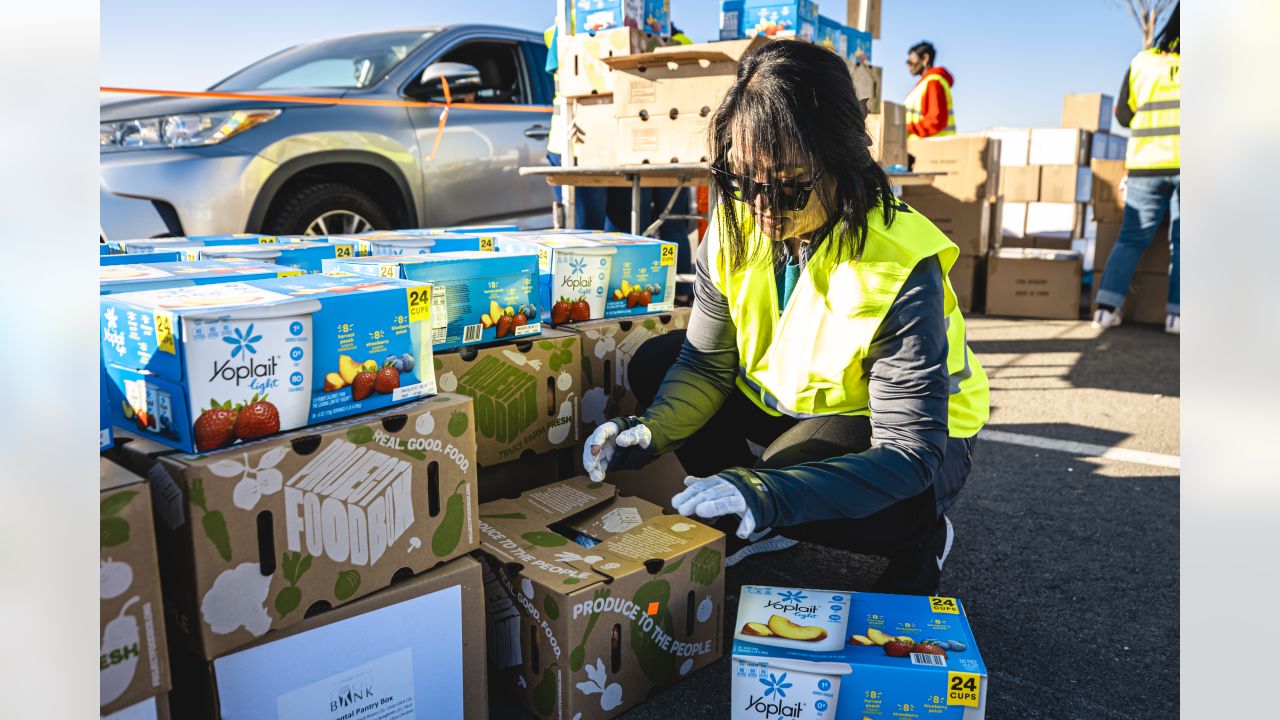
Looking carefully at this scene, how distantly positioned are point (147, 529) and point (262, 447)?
20 centimetres

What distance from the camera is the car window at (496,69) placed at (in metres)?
4.89

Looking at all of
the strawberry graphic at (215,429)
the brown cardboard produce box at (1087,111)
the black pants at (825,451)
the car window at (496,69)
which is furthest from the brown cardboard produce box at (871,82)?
the brown cardboard produce box at (1087,111)

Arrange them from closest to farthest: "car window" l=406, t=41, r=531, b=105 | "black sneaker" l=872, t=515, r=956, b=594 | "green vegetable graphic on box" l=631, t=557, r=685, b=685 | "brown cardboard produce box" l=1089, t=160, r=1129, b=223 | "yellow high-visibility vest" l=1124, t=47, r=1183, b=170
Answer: "green vegetable graphic on box" l=631, t=557, r=685, b=685 → "black sneaker" l=872, t=515, r=956, b=594 → "yellow high-visibility vest" l=1124, t=47, r=1183, b=170 → "car window" l=406, t=41, r=531, b=105 → "brown cardboard produce box" l=1089, t=160, r=1129, b=223

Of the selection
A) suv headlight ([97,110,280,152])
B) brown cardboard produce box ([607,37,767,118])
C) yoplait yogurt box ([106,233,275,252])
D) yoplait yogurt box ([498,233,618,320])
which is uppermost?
brown cardboard produce box ([607,37,767,118])

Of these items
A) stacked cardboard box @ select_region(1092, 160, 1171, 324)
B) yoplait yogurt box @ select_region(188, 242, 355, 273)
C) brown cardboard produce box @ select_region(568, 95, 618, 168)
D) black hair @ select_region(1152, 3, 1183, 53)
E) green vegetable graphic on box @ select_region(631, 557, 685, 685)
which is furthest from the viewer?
stacked cardboard box @ select_region(1092, 160, 1171, 324)

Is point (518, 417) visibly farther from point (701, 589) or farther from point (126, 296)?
point (126, 296)

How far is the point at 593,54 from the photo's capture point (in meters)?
3.78

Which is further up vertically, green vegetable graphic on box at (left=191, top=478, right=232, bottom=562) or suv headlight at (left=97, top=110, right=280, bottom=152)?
suv headlight at (left=97, top=110, right=280, bottom=152)

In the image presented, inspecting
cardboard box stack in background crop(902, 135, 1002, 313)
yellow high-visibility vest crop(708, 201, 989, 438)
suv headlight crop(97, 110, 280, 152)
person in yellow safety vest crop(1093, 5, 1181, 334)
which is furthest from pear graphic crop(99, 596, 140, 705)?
cardboard box stack in background crop(902, 135, 1002, 313)

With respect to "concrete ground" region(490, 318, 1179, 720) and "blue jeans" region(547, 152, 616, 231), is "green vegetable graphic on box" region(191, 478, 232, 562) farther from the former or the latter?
"blue jeans" region(547, 152, 616, 231)

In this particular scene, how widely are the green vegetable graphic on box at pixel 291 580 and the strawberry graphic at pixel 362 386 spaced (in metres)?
0.26

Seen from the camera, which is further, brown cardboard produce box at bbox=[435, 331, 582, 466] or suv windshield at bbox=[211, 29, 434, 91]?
suv windshield at bbox=[211, 29, 434, 91]

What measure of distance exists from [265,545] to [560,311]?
108 cm

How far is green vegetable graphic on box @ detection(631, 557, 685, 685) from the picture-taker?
1.58 m
